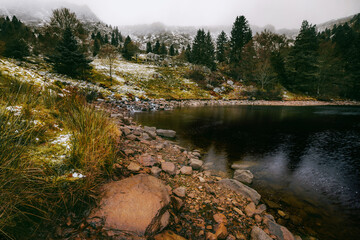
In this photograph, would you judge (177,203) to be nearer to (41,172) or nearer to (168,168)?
(168,168)

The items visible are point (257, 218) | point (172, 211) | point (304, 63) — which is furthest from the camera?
point (304, 63)

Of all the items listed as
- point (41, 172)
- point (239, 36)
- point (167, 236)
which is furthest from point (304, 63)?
point (41, 172)

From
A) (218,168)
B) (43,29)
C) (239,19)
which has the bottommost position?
(218,168)

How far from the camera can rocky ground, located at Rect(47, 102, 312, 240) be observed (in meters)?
2.00

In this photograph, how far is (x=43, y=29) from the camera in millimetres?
29141

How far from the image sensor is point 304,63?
149ft

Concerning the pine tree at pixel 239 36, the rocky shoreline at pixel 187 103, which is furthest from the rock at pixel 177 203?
the pine tree at pixel 239 36

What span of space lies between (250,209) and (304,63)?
5816 centimetres

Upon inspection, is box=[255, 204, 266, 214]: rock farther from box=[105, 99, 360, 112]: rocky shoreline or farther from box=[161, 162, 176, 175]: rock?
box=[105, 99, 360, 112]: rocky shoreline

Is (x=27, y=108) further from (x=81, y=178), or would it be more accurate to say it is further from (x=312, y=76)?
(x=312, y=76)

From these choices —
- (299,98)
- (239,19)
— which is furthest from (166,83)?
(239,19)

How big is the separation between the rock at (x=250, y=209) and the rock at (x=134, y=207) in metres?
2.06

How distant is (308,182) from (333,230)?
2.28 meters

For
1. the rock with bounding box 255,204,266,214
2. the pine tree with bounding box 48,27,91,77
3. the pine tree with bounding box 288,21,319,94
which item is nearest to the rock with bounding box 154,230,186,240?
the rock with bounding box 255,204,266,214
